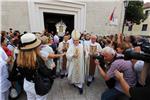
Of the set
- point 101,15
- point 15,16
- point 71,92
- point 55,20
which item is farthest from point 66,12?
point 71,92

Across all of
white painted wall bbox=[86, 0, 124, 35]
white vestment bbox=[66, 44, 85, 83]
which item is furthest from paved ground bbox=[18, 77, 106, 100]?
white painted wall bbox=[86, 0, 124, 35]

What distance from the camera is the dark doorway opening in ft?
36.6

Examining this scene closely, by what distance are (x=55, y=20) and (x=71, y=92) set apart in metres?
8.76

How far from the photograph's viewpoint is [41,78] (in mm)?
2230

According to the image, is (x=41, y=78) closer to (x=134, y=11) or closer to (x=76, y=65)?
(x=76, y=65)

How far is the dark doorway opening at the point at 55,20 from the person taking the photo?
36.6 ft

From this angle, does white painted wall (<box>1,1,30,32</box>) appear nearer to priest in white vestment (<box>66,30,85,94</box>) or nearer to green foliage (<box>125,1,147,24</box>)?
priest in white vestment (<box>66,30,85,94</box>)

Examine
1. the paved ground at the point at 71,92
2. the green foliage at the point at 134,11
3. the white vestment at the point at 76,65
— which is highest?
the green foliage at the point at 134,11

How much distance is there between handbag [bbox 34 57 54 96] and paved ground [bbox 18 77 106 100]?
134 cm

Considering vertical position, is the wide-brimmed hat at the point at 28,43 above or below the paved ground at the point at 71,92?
above

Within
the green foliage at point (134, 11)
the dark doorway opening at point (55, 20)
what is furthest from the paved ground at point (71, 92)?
the green foliage at point (134, 11)

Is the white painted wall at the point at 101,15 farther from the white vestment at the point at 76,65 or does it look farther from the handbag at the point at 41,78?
the handbag at the point at 41,78

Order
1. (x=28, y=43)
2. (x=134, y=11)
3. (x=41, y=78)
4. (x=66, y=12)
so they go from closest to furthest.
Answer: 1. (x=28, y=43)
2. (x=41, y=78)
3. (x=66, y=12)
4. (x=134, y=11)

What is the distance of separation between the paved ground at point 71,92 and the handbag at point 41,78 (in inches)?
52.7
